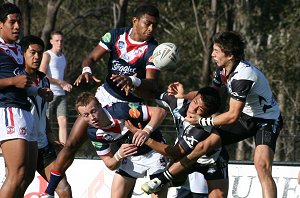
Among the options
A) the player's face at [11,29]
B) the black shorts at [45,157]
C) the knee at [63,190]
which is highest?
the player's face at [11,29]

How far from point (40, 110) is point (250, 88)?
100 inches

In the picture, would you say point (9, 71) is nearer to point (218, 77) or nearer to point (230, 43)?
point (230, 43)

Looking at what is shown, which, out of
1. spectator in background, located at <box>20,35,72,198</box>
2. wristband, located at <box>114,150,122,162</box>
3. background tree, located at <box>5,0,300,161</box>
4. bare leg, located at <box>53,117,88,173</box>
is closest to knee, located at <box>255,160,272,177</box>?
wristband, located at <box>114,150,122,162</box>

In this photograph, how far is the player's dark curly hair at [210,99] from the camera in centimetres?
1135

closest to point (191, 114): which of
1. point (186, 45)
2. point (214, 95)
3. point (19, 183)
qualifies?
point (214, 95)

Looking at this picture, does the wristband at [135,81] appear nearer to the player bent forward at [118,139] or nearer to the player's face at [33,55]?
the player bent forward at [118,139]

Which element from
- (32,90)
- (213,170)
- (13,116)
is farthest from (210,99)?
(13,116)

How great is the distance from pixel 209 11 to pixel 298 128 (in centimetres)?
1089

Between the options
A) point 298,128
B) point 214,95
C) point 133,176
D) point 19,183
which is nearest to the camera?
point 19,183

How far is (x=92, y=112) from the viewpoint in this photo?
11.2 m

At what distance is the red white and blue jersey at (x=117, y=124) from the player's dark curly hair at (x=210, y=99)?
0.67 metres

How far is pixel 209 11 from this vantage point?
2755 centimetres

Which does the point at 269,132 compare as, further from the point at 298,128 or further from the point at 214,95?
the point at 298,128

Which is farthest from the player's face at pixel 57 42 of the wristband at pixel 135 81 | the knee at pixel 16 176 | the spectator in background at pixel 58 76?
the knee at pixel 16 176
